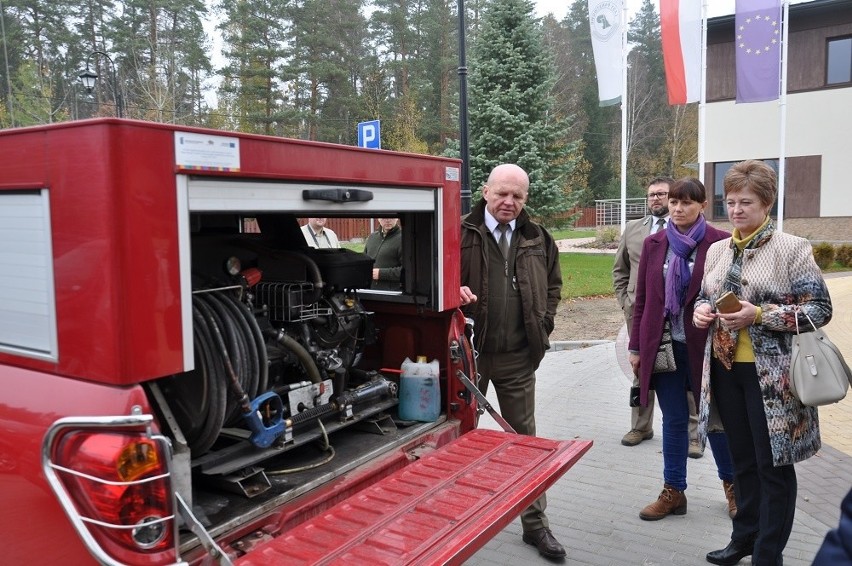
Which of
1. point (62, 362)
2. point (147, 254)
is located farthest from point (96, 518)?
point (147, 254)

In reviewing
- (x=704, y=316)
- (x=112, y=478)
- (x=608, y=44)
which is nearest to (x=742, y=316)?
(x=704, y=316)

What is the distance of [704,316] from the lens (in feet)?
11.7

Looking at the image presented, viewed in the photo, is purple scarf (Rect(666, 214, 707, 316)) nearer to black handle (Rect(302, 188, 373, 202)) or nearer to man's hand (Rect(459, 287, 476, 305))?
man's hand (Rect(459, 287, 476, 305))

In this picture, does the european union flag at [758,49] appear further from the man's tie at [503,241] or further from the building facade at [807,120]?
the man's tie at [503,241]

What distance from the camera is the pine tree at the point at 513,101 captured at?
21.8 meters

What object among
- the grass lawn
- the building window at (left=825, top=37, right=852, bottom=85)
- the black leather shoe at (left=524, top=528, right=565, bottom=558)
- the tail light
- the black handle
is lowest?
the black leather shoe at (left=524, top=528, right=565, bottom=558)

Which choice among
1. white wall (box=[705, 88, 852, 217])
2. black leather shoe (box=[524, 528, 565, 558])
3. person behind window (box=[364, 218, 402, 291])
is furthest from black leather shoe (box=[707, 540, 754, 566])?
white wall (box=[705, 88, 852, 217])

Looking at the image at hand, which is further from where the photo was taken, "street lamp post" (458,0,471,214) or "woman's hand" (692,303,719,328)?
"street lamp post" (458,0,471,214)

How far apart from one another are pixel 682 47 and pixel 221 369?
15.5 meters

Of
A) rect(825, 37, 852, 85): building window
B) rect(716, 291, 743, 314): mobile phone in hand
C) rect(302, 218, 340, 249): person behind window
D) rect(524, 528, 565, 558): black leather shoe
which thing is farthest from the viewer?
rect(825, 37, 852, 85): building window

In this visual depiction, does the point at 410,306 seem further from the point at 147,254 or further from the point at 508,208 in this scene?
the point at 147,254

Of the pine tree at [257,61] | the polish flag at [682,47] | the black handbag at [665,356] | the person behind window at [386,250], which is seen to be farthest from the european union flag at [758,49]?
the pine tree at [257,61]

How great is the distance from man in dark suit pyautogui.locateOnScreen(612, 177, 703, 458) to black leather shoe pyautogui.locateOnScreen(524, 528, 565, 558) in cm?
205

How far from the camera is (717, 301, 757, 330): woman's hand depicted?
3301mm
